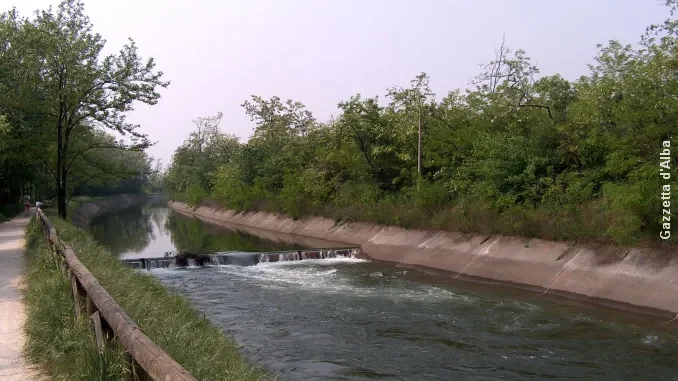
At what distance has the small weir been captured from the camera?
81.5 ft

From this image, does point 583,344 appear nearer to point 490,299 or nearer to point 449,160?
point 490,299

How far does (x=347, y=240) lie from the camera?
3331cm

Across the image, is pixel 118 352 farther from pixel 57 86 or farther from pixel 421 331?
pixel 57 86

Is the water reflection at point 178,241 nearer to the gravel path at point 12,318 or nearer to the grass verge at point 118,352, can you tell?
the gravel path at point 12,318

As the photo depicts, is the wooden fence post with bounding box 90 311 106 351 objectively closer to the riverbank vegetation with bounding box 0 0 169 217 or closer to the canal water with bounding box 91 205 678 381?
the canal water with bounding box 91 205 678 381

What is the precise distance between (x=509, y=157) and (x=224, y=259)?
1322 centimetres

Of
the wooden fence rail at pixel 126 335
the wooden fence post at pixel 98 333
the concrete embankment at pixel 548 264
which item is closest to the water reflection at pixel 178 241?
the concrete embankment at pixel 548 264

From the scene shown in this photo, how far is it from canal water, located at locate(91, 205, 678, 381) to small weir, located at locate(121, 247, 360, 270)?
3331mm

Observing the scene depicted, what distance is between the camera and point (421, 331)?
516 inches

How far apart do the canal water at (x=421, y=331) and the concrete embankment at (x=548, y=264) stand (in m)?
0.82

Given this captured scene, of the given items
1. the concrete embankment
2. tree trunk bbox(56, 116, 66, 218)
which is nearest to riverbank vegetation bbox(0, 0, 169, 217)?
tree trunk bbox(56, 116, 66, 218)

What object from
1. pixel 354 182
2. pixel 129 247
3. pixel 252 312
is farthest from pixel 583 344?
pixel 129 247

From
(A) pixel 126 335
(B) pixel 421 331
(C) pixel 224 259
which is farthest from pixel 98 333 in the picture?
(C) pixel 224 259

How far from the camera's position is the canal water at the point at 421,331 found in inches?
413
